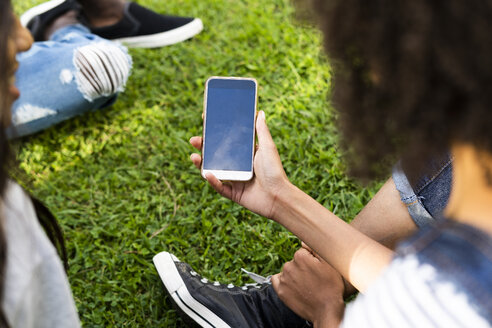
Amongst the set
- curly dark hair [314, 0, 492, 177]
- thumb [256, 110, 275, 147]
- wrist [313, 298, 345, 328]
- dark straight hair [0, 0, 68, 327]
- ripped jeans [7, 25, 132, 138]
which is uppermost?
curly dark hair [314, 0, 492, 177]

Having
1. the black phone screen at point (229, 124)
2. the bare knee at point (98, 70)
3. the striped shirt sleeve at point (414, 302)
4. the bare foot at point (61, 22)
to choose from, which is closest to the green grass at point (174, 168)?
the bare knee at point (98, 70)

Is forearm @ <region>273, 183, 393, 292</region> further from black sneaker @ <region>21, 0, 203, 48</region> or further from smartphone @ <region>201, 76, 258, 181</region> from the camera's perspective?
black sneaker @ <region>21, 0, 203, 48</region>

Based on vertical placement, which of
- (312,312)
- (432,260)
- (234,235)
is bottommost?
(234,235)

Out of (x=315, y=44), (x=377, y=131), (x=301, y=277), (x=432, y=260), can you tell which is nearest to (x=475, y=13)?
(x=377, y=131)

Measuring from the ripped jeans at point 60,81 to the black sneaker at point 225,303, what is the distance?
985 millimetres

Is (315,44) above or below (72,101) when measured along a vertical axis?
above

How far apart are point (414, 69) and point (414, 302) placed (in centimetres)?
41

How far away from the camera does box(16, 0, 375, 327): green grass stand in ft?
6.63

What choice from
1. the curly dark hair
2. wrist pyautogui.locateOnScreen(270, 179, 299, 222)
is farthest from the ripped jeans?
the curly dark hair

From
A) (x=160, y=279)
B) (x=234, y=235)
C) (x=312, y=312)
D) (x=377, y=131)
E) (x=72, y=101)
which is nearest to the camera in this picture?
(x=377, y=131)

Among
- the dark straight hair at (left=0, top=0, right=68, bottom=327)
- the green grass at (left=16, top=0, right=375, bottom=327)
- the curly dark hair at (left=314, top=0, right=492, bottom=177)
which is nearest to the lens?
the curly dark hair at (left=314, top=0, right=492, bottom=177)

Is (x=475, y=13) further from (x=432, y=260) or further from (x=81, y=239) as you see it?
(x=81, y=239)

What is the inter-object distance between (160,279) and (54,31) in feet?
4.92

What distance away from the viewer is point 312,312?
164cm
